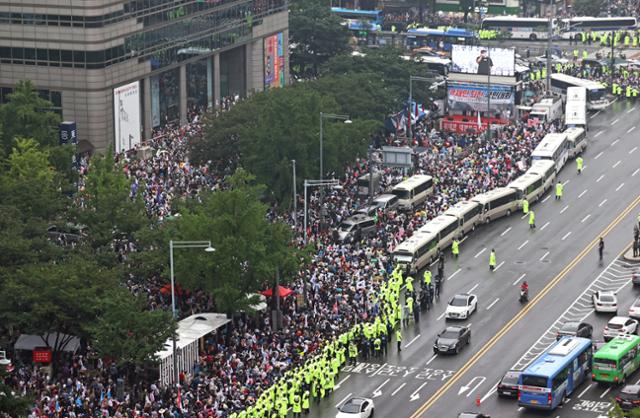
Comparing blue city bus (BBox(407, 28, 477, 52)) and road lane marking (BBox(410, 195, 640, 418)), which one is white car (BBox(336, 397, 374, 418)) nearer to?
road lane marking (BBox(410, 195, 640, 418))

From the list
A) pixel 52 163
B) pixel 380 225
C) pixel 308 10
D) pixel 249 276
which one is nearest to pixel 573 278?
pixel 380 225

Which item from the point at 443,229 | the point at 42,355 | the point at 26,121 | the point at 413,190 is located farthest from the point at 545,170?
the point at 42,355

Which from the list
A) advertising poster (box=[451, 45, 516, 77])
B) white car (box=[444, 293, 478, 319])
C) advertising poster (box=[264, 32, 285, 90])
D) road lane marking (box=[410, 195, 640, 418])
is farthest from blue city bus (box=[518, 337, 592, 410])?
advertising poster (box=[264, 32, 285, 90])

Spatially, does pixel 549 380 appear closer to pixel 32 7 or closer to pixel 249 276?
pixel 249 276

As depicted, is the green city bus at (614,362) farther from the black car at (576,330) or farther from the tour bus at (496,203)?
the tour bus at (496,203)

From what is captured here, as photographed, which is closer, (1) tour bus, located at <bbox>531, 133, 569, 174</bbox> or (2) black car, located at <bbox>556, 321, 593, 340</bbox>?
(2) black car, located at <bbox>556, 321, 593, 340</bbox>

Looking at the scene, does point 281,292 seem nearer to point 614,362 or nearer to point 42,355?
point 42,355
